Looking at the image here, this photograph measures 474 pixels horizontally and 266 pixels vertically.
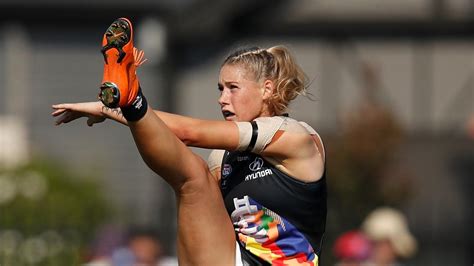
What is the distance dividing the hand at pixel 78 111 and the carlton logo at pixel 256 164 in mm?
627

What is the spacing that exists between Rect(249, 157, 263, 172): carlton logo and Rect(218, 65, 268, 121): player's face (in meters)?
0.18

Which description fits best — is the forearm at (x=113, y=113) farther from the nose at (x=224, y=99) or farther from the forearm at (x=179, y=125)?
the nose at (x=224, y=99)

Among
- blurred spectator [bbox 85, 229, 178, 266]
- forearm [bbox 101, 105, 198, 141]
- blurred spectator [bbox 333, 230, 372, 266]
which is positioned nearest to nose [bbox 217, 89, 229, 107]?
forearm [bbox 101, 105, 198, 141]

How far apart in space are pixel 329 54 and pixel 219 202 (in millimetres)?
11481

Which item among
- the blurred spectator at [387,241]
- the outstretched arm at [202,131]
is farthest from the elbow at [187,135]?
the blurred spectator at [387,241]

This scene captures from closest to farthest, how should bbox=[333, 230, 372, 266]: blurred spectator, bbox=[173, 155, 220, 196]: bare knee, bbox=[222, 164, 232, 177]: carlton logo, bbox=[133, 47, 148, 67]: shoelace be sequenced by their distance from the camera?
bbox=[133, 47, 148, 67]: shoelace < bbox=[173, 155, 220, 196]: bare knee < bbox=[222, 164, 232, 177]: carlton logo < bbox=[333, 230, 372, 266]: blurred spectator

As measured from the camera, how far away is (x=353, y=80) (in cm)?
1659

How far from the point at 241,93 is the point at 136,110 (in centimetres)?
71

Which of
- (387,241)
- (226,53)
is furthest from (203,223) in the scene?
(226,53)

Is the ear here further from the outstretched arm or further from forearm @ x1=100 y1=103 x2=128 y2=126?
forearm @ x1=100 y1=103 x2=128 y2=126

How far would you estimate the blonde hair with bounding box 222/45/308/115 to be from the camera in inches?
219

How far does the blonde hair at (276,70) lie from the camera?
556 centimetres

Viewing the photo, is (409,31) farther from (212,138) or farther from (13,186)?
(212,138)

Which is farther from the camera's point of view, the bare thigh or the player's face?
the player's face
